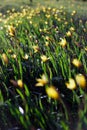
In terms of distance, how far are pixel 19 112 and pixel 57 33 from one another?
2796mm

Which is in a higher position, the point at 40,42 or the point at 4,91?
the point at 40,42

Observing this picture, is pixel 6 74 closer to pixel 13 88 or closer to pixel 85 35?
pixel 13 88

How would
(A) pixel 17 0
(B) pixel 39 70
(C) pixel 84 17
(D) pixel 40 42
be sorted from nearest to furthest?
(B) pixel 39 70, (D) pixel 40 42, (C) pixel 84 17, (A) pixel 17 0

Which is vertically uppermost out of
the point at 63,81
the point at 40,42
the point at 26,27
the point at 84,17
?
the point at 84,17

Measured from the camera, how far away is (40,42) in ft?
14.5

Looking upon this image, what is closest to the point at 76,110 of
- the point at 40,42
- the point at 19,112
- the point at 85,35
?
the point at 19,112

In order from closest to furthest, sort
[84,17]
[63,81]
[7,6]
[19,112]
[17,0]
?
1. [19,112]
2. [63,81]
3. [84,17]
4. [7,6]
5. [17,0]

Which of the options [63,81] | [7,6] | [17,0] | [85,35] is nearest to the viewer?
[63,81]

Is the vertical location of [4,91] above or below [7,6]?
below

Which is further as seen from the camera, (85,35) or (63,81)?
(85,35)

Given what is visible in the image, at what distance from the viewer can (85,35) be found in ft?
17.5

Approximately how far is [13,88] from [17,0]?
10.9 m

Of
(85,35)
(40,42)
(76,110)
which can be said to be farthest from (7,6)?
(76,110)

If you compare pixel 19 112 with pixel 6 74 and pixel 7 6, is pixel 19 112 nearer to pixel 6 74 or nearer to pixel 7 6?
pixel 6 74
